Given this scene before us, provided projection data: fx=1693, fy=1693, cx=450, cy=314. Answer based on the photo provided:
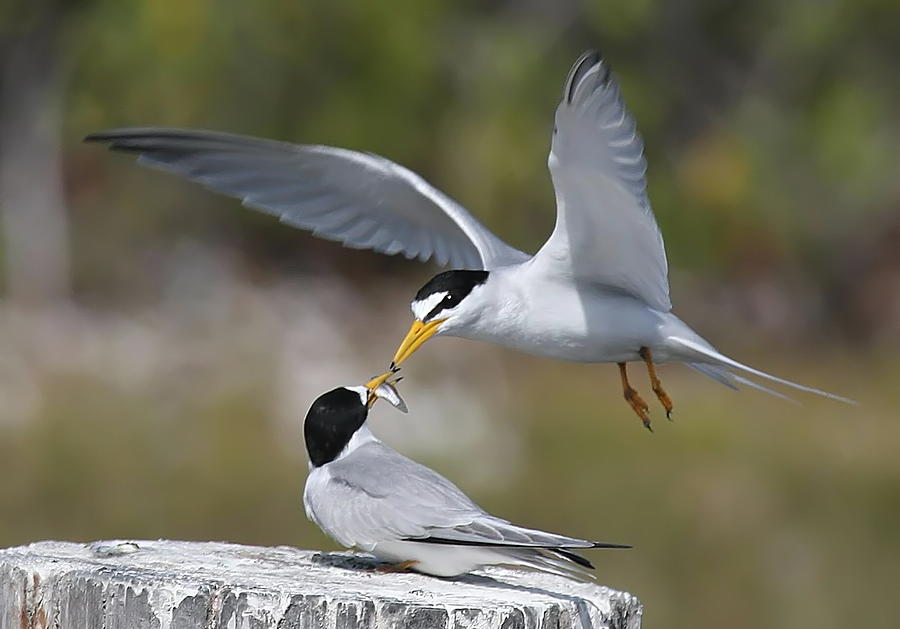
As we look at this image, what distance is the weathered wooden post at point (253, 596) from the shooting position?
332cm

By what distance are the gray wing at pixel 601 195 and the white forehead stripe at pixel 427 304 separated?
0.41 m

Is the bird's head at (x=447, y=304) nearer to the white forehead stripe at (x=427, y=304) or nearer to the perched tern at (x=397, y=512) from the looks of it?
the white forehead stripe at (x=427, y=304)

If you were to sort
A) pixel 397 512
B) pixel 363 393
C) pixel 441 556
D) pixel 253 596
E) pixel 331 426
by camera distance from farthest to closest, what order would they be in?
pixel 363 393
pixel 331 426
pixel 397 512
pixel 441 556
pixel 253 596

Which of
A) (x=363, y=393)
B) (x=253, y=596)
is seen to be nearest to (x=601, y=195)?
(x=363, y=393)

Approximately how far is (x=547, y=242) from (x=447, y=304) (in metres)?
0.41

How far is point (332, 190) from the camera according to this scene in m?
6.00

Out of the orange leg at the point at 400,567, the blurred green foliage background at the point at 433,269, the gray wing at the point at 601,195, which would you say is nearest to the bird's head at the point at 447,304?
the gray wing at the point at 601,195

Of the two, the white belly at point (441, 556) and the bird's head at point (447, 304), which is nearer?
the white belly at point (441, 556)

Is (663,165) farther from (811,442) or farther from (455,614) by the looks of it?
(455,614)

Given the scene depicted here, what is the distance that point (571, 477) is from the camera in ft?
35.1

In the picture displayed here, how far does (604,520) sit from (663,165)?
292 inches

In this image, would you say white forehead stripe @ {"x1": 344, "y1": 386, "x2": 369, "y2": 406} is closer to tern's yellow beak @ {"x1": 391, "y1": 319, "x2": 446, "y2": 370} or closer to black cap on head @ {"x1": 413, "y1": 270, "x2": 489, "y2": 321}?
tern's yellow beak @ {"x1": 391, "y1": 319, "x2": 446, "y2": 370}

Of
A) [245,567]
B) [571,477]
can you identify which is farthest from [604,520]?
[245,567]

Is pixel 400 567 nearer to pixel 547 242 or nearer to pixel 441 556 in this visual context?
pixel 441 556
